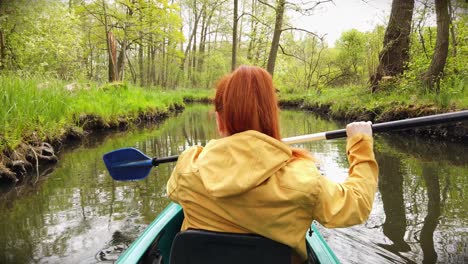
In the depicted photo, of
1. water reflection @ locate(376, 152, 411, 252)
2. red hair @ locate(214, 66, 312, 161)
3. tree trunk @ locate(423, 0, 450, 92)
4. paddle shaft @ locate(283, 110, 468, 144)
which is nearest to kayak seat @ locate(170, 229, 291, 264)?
red hair @ locate(214, 66, 312, 161)

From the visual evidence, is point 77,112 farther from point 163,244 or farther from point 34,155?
point 163,244

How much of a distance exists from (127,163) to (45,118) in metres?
3.43

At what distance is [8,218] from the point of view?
3.16m

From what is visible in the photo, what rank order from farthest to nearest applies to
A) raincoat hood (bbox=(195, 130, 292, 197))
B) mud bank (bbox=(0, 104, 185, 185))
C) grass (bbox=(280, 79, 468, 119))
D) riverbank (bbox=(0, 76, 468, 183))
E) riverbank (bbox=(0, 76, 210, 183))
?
grass (bbox=(280, 79, 468, 119))
riverbank (bbox=(0, 76, 468, 183))
riverbank (bbox=(0, 76, 210, 183))
mud bank (bbox=(0, 104, 185, 185))
raincoat hood (bbox=(195, 130, 292, 197))

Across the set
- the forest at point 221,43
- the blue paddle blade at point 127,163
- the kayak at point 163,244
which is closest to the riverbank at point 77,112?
the forest at point 221,43

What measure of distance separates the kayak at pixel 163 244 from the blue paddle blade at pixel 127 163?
58 cm

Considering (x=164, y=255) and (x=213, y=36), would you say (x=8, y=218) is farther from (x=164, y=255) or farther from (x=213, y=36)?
(x=213, y=36)

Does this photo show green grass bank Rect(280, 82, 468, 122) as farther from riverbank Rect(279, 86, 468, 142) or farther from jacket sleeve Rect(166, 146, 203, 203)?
jacket sleeve Rect(166, 146, 203, 203)

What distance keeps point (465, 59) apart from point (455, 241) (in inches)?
222

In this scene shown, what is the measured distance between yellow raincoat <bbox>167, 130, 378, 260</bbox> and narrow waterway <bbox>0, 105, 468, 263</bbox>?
473mm

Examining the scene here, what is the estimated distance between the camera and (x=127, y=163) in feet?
8.53

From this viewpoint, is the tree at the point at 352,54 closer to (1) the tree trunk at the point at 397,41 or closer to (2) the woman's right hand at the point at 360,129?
(1) the tree trunk at the point at 397,41

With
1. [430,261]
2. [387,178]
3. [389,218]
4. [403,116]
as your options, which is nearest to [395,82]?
[403,116]

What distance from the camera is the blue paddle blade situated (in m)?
2.56
